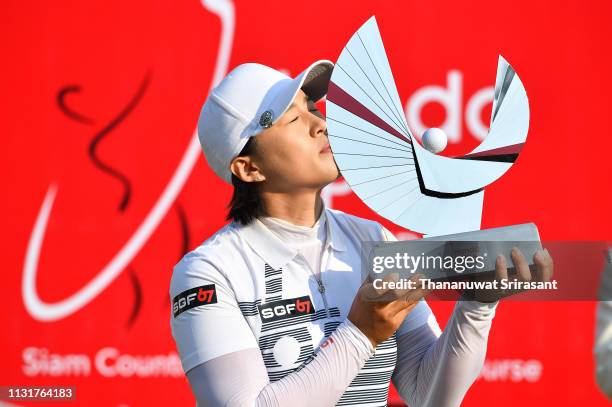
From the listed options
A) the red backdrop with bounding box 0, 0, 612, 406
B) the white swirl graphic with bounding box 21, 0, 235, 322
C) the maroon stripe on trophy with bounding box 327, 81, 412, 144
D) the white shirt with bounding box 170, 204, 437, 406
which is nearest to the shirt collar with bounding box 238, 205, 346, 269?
the white shirt with bounding box 170, 204, 437, 406

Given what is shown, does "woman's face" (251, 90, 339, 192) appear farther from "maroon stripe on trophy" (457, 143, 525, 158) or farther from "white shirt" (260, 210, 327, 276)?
"maroon stripe on trophy" (457, 143, 525, 158)

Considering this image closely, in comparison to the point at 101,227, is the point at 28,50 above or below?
above

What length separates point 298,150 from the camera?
5.23 feet

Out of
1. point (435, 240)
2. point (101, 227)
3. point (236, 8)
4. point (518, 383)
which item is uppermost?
point (236, 8)

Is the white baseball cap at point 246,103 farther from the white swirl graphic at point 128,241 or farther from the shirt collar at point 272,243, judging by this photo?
the white swirl graphic at point 128,241

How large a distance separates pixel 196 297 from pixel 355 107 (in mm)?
397

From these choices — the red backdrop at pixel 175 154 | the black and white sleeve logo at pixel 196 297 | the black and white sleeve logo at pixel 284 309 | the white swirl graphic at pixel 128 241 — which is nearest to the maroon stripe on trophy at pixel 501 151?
the black and white sleeve logo at pixel 284 309

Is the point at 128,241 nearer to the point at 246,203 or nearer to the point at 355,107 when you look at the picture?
the point at 246,203

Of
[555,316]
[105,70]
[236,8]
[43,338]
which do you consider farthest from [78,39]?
[555,316]

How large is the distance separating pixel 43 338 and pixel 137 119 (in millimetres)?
902

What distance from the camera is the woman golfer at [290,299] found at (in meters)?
1.45

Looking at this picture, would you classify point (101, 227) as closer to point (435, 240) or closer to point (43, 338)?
point (43, 338)

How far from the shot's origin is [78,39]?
369 cm

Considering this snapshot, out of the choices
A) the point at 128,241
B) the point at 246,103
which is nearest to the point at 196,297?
the point at 246,103
